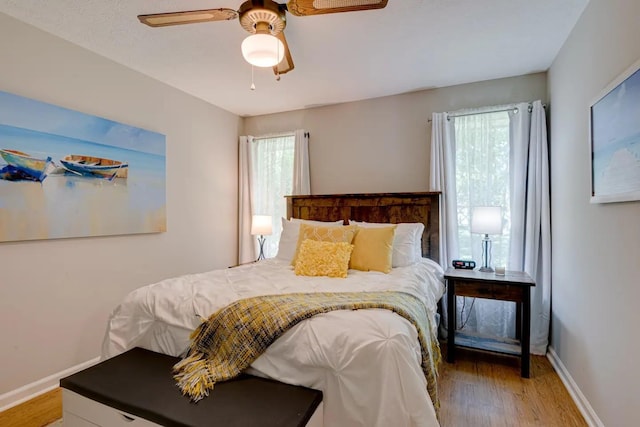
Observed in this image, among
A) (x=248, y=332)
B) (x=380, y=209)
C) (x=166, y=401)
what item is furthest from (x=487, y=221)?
(x=166, y=401)

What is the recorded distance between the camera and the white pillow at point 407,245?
8.93ft

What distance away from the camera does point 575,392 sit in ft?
6.88

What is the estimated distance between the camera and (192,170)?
3557 millimetres

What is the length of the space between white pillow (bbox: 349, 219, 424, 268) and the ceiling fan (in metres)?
1.74

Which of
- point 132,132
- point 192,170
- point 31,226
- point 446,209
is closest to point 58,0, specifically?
point 132,132

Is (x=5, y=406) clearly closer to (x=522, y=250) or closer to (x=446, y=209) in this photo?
(x=446, y=209)

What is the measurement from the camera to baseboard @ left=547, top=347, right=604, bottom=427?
6.02 ft

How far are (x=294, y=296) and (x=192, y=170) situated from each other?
241cm

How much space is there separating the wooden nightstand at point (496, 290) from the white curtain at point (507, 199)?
0.31 meters

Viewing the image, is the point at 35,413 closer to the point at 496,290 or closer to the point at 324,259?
the point at 324,259

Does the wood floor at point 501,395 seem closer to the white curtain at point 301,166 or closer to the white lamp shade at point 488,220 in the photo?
the white lamp shade at point 488,220

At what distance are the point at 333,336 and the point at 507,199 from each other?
8.02 feet

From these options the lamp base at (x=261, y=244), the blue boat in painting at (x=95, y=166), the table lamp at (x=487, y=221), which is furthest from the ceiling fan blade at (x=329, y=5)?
the lamp base at (x=261, y=244)

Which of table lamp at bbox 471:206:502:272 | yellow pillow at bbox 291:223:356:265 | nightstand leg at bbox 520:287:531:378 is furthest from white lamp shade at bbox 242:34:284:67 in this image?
nightstand leg at bbox 520:287:531:378
